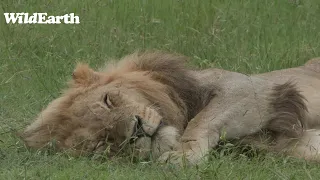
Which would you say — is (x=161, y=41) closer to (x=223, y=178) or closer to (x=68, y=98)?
(x=68, y=98)

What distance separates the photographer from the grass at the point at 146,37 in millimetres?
6746

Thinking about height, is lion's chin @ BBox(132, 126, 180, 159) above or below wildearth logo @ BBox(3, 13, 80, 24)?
above

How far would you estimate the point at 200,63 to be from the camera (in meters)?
6.73

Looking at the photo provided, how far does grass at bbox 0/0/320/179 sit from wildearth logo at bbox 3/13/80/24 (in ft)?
0.21

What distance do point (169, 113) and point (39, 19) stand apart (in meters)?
3.52

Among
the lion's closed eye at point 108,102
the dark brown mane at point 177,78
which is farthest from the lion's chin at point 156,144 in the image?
the dark brown mane at point 177,78

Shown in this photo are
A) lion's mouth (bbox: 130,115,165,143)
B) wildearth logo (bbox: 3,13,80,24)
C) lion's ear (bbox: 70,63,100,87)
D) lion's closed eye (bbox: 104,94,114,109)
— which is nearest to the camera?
lion's mouth (bbox: 130,115,165,143)

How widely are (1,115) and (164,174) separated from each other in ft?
6.75

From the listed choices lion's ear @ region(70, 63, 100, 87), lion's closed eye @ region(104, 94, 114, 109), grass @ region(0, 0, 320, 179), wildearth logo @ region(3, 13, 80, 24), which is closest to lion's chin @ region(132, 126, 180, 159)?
lion's closed eye @ region(104, 94, 114, 109)

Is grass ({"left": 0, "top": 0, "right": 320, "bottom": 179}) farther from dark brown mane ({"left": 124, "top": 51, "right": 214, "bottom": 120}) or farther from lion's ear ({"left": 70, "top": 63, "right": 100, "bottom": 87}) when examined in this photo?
dark brown mane ({"left": 124, "top": 51, "right": 214, "bottom": 120})

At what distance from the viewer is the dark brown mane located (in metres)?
4.84

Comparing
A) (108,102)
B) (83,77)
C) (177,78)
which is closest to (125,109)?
(108,102)

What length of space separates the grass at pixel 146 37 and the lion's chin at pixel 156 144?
1612 mm

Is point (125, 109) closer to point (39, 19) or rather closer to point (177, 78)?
point (177, 78)
